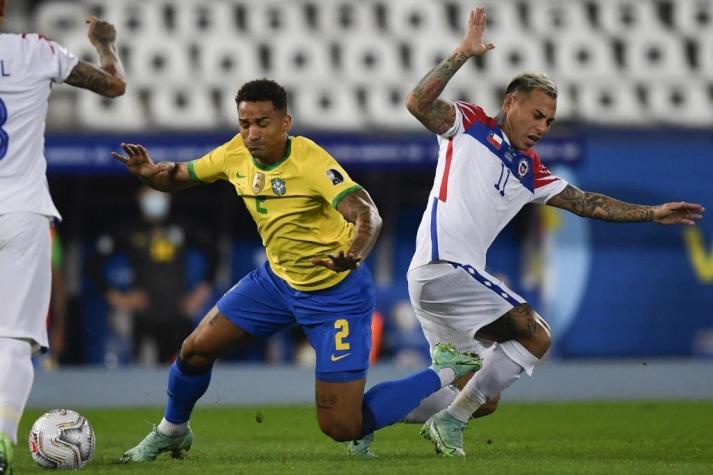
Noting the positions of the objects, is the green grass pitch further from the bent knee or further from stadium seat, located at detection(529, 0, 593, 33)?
stadium seat, located at detection(529, 0, 593, 33)

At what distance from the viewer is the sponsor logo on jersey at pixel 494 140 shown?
Result: 26.0 feet

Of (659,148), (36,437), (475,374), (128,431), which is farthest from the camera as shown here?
(659,148)

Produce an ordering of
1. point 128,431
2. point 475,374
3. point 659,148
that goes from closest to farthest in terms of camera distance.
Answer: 1. point 475,374
2. point 128,431
3. point 659,148

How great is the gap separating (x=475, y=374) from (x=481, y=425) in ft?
8.97

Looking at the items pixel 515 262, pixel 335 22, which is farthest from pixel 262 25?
pixel 515 262

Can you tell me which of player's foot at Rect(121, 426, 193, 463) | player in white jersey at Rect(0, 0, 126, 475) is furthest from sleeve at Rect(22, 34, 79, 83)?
→ player's foot at Rect(121, 426, 193, 463)

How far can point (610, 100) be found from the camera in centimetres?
1856

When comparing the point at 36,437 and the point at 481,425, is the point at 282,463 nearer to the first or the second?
the point at 36,437

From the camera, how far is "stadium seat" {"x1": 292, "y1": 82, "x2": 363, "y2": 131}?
1803 cm

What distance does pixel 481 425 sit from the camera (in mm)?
10664

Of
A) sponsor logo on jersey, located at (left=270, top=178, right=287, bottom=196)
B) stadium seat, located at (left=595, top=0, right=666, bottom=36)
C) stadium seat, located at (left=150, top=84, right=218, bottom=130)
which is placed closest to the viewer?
sponsor logo on jersey, located at (left=270, top=178, right=287, bottom=196)

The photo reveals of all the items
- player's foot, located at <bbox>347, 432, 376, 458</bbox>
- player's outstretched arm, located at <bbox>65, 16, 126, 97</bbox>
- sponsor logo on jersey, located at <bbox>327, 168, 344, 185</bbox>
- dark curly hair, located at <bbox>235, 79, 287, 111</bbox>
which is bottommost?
player's foot, located at <bbox>347, 432, 376, 458</bbox>

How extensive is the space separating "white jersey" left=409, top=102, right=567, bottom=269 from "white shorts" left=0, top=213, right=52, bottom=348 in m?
2.33

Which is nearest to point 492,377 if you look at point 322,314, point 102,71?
point 322,314
